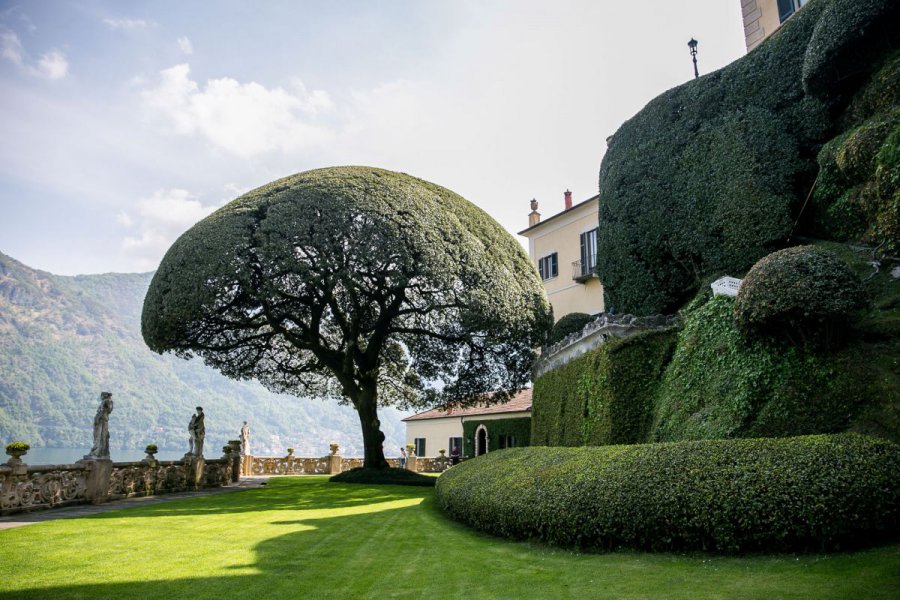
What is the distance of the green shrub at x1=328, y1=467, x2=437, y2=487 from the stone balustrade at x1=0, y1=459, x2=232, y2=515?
18.1ft

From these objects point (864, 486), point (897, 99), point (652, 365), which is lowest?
point (864, 486)

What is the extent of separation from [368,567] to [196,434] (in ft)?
52.6

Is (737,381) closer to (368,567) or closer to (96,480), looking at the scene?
(368,567)

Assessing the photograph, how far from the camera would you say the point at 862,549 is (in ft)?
19.5

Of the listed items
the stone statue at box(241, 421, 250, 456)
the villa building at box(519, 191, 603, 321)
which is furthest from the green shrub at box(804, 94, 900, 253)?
Answer: the stone statue at box(241, 421, 250, 456)

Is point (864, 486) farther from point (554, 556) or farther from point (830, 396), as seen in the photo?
point (554, 556)

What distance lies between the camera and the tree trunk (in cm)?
2358

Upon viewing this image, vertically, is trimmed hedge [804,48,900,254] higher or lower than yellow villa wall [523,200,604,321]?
lower

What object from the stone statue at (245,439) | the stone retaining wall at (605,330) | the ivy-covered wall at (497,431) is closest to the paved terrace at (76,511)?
the stone statue at (245,439)

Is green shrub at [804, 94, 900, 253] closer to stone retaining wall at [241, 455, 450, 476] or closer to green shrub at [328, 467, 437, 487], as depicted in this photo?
green shrub at [328, 467, 437, 487]

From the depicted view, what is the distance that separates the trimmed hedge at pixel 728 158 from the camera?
42.8 ft

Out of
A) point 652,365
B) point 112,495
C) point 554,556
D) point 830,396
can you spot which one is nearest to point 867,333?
point 830,396

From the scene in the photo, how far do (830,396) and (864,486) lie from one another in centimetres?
300

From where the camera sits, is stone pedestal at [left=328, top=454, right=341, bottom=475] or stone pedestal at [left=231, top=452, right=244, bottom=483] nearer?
stone pedestal at [left=231, top=452, right=244, bottom=483]
